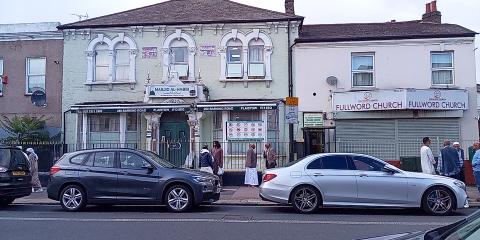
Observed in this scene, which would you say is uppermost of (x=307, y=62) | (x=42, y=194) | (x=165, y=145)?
(x=307, y=62)

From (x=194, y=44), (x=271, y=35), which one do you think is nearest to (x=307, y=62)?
(x=271, y=35)

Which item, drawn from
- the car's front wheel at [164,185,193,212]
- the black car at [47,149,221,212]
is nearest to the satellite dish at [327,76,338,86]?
the black car at [47,149,221,212]

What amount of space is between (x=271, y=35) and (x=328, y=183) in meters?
10.4

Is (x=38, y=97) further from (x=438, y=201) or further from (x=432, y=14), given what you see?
(x=432, y=14)

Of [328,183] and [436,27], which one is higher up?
[436,27]

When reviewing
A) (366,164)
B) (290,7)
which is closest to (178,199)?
(366,164)

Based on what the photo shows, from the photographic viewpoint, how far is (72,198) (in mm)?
13031

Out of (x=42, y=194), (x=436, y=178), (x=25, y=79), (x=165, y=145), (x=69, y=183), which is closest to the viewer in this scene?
(x=436, y=178)

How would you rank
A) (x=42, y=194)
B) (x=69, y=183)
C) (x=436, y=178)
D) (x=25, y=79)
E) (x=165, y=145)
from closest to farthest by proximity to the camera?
(x=436, y=178) → (x=69, y=183) → (x=42, y=194) → (x=165, y=145) → (x=25, y=79)

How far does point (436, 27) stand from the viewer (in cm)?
2189

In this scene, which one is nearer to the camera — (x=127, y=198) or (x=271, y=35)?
(x=127, y=198)

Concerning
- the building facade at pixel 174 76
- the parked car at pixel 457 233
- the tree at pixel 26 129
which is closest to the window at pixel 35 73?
the building facade at pixel 174 76

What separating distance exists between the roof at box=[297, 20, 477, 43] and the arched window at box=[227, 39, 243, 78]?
2593 millimetres

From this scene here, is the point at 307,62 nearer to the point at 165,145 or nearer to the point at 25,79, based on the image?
the point at 165,145
